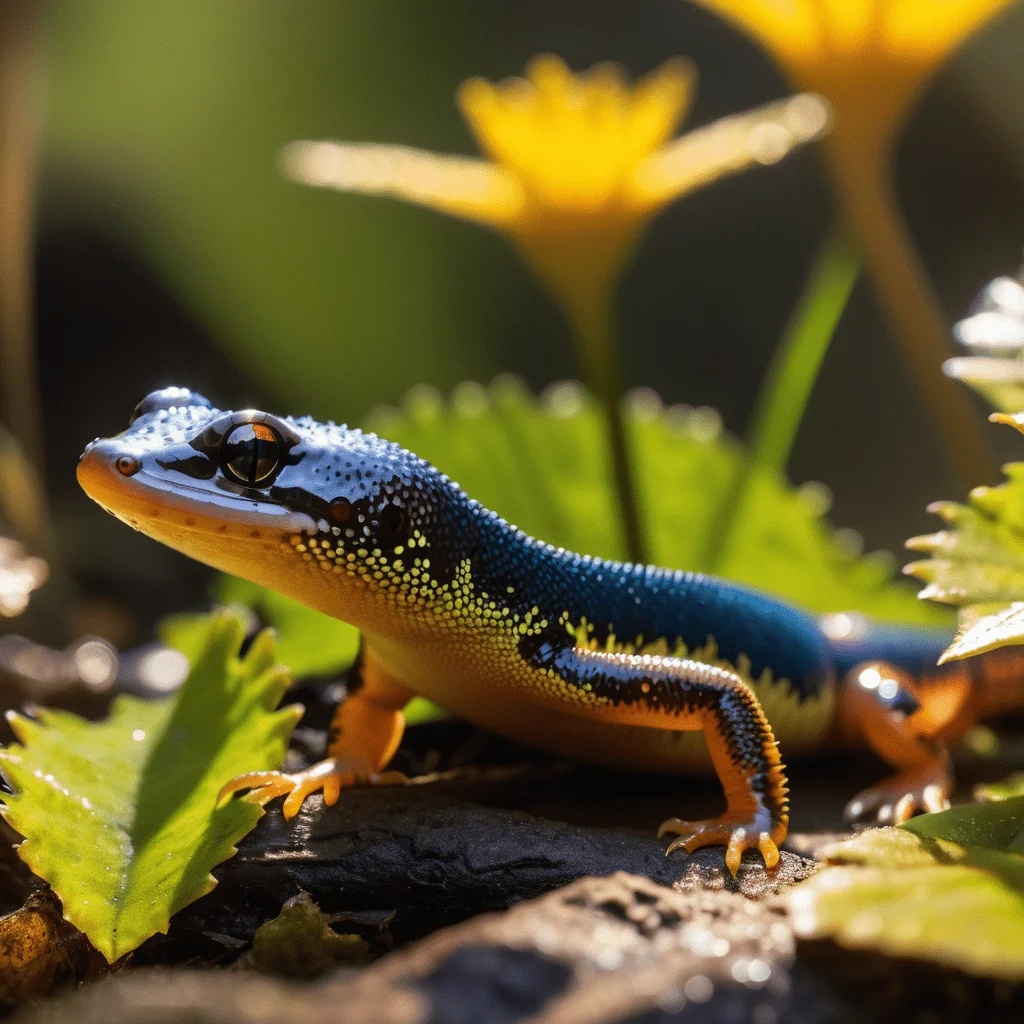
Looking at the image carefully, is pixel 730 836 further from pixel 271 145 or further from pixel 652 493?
pixel 271 145

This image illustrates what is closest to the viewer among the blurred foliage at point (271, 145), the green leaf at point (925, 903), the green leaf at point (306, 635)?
the green leaf at point (925, 903)

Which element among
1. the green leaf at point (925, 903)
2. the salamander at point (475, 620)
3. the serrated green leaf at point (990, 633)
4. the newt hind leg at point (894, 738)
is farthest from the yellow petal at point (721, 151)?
the green leaf at point (925, 903)

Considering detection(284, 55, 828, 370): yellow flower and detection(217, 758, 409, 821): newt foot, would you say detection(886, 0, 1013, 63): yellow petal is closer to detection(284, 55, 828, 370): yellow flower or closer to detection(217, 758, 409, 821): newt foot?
detection(284, 55, 828, 370): yellow flower

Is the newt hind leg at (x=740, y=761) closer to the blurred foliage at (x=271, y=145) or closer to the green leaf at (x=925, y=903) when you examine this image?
the green leaf at (x=925, y=903)

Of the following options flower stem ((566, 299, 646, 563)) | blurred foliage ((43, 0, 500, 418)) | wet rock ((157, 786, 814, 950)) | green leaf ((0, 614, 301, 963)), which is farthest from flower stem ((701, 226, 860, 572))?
blurred foliage ((43, 0, 500, 418))

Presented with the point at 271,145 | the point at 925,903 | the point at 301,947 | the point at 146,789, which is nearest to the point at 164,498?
the point at 146,789

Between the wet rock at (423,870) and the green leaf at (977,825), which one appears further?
the wet rock at (423,870)
